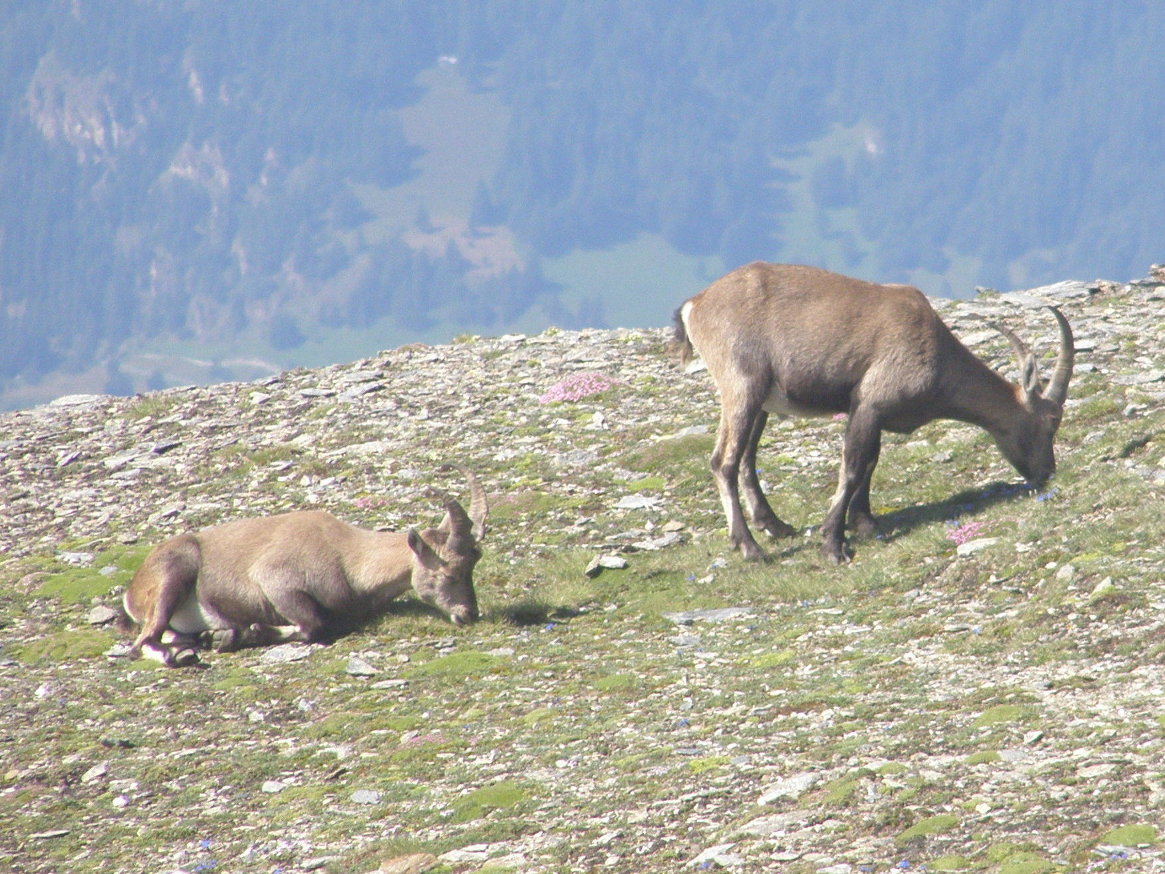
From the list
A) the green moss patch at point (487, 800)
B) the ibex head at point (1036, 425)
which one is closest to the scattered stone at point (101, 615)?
the green moss patch at point (487, 800)

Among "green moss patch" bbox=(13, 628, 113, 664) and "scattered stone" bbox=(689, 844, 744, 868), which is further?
"green moss patch" bbox=(13, 628, 113, 664)

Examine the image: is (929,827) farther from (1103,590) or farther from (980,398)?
(980,398)

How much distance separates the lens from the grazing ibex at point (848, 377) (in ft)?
52.5

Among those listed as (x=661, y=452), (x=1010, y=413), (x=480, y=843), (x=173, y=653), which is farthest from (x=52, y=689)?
(x=1010, y=413)

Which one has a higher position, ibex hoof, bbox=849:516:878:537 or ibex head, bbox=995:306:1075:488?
ibex head, bbox=995:306:1075:488

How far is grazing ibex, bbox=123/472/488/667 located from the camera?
15297mm

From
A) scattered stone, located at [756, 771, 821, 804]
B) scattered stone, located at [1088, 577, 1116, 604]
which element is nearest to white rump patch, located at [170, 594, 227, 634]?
scattered stone, located at [756, 771, 821, 804]

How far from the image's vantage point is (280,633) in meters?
15.5

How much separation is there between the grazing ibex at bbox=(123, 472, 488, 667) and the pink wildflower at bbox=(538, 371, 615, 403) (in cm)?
897

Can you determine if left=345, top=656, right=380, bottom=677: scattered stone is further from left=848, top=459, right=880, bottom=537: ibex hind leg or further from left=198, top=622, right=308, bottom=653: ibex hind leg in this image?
left=848, top=459, right=880, bottom=537: ibex hind leg

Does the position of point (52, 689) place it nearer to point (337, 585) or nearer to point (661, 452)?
point (337, 585)

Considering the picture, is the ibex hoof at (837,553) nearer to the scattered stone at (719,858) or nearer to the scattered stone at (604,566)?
the scattered stone at (604,566)

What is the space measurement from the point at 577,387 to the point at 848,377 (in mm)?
9547

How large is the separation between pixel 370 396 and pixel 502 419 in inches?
145
